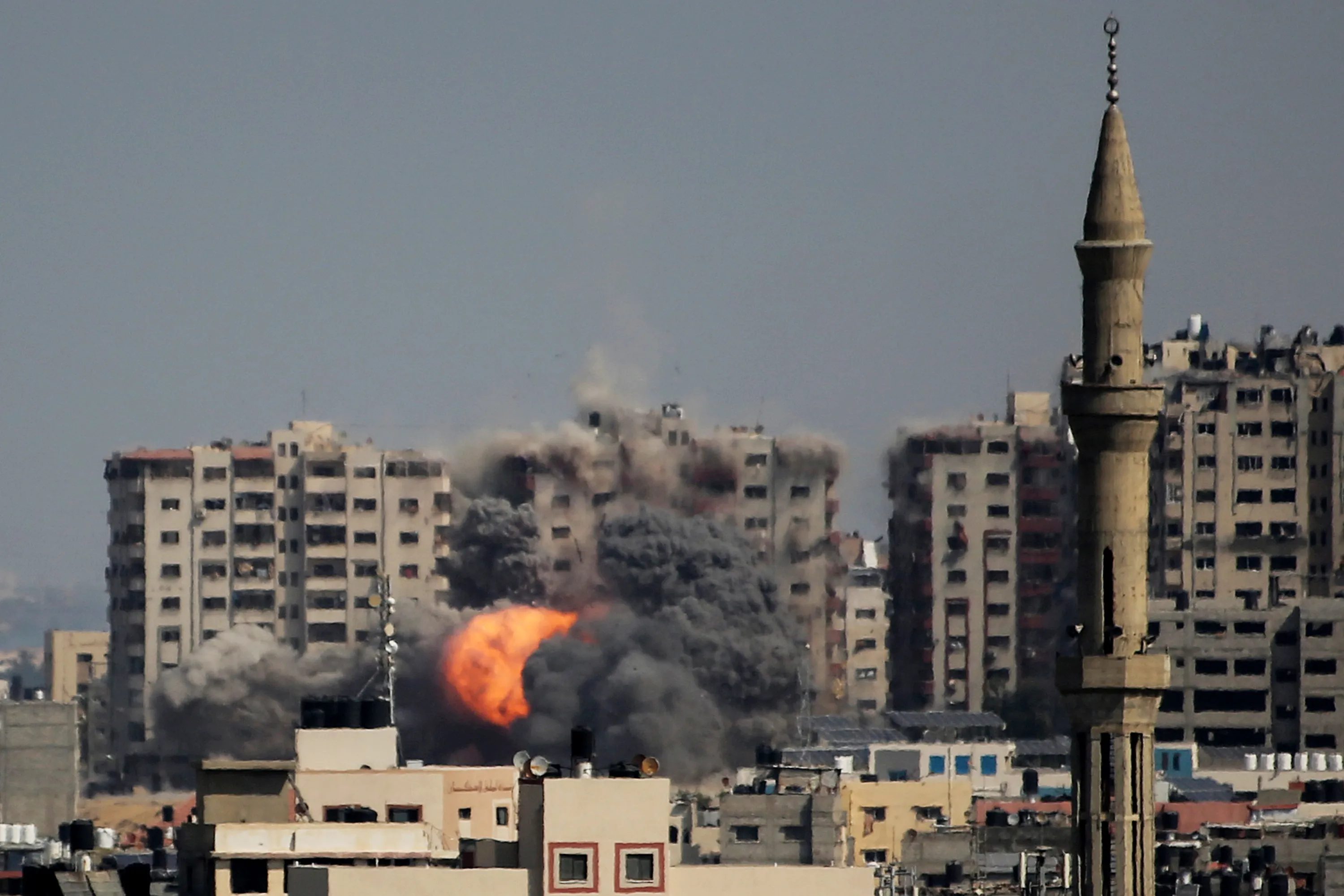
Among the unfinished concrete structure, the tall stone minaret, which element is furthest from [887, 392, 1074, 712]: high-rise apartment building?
the tall stone minaret

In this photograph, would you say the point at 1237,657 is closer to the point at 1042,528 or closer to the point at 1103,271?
the point at 1042,528

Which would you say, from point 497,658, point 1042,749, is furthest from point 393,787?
point 497,658

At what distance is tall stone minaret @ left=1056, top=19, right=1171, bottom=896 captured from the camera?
41500 millimetres

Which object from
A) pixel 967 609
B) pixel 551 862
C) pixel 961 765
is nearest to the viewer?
pixel 551 862

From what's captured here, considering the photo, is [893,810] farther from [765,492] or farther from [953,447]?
[953,447]

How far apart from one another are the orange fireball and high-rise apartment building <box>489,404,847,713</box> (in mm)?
6838

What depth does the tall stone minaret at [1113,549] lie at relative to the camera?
41.5 metres

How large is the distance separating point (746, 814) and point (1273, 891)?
101 ft

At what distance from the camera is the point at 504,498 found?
596 feet

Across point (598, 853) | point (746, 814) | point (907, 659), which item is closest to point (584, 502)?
point (907, 659)

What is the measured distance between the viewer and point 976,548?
7411 inches

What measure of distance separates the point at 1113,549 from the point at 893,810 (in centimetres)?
8114

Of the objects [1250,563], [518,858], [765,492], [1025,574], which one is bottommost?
[518,858]

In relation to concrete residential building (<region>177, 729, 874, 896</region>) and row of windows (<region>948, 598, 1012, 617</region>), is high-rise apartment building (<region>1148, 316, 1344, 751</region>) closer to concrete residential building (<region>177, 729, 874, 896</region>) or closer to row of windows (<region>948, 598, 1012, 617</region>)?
row of windows (<region>948, 598, 1012, 617</region>)
